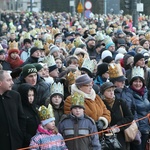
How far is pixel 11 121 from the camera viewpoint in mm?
9672

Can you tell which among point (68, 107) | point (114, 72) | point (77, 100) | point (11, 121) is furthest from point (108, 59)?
point (11, 121)

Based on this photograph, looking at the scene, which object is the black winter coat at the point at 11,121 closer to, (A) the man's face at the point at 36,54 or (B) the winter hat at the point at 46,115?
(B) the winter hat at the point at 46,115

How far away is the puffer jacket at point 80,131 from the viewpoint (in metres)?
10.1

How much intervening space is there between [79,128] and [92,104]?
68cm

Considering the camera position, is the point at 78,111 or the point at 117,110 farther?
the point at 117,110

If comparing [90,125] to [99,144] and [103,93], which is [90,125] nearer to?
[99,144]

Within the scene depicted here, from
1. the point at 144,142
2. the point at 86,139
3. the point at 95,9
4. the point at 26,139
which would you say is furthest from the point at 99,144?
the point at 95,9

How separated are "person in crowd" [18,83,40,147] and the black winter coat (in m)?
0.22

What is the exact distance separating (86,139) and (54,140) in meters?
0.54

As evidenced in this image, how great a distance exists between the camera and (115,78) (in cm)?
1238

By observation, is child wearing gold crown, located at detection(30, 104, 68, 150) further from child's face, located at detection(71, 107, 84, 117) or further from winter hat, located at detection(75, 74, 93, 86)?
winter hat, located at detection(75, 74, 93, 86)

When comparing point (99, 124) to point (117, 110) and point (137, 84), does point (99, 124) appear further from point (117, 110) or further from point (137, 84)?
point (137, 84)

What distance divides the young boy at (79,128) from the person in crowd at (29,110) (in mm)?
367

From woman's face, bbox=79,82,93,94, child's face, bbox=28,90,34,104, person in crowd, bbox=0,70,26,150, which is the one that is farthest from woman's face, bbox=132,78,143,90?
person in crowd, bbox=0,70,26,150
